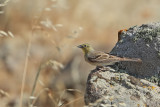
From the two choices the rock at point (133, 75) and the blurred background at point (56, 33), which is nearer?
the rock at point (133, 75)

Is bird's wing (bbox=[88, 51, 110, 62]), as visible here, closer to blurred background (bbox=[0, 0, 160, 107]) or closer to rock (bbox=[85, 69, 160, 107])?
rock (bbox=[85, 69, 160, 107])

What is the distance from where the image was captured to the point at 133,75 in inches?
186

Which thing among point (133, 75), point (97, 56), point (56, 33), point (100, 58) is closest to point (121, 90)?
point (133, 75)

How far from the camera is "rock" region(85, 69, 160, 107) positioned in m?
Result: 4.18

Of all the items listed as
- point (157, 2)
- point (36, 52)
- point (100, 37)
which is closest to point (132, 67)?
point (36, 52)

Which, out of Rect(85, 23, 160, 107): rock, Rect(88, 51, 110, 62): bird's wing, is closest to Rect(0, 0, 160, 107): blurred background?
Rect(88, 51, 110, 62): bird's wing

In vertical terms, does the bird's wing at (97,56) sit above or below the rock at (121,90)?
above

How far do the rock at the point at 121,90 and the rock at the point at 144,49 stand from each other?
182mm

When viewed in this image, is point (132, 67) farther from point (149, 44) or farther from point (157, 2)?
point (157, 2)

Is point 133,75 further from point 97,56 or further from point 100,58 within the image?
point 97,56

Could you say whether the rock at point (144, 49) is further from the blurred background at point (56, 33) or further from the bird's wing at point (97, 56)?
the blurred background at point (56, 33)

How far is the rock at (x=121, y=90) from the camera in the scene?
13.7 ft

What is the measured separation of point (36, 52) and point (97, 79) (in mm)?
9056

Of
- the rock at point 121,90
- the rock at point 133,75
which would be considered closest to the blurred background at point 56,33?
the rock at point 133,75
